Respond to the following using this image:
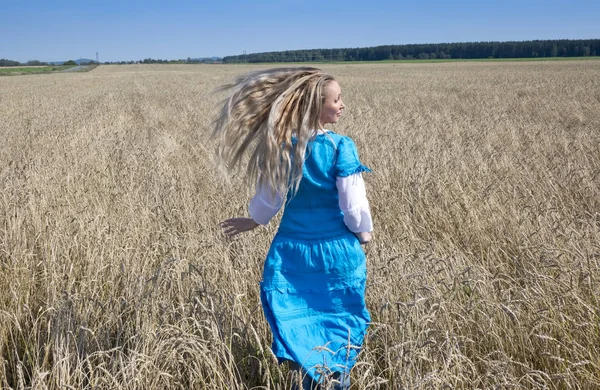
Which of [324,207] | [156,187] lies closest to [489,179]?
[156,187]

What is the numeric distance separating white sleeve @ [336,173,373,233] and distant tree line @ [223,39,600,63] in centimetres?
11614

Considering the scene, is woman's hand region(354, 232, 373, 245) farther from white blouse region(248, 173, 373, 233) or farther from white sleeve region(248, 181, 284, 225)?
white sleeve region(248, 181, 284, 225)

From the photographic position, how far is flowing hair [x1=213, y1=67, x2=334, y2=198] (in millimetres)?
1984

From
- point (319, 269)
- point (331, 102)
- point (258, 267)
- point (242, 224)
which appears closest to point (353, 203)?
point (319, 269)

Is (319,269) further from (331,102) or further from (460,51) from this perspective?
(460,51)

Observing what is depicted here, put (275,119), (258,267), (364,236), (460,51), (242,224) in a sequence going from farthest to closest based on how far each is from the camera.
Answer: (460,51), (258,267), (242,224), (364,236), (275,119)

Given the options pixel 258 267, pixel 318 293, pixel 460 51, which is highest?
pixel 460 51

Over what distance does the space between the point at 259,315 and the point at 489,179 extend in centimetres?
332

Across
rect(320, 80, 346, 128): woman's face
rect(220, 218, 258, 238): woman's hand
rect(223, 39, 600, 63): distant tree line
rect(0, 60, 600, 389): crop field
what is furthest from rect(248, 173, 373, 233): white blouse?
rect(223, 39, 600, 63): distant tree line

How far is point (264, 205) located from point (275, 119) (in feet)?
1.18

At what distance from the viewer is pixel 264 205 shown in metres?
2.15

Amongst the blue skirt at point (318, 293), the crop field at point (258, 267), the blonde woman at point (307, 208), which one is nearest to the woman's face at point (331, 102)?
the blonde woman at point (307, 208)

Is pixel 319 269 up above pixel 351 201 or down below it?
below

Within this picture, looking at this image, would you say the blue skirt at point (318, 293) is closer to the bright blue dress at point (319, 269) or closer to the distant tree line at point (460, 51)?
the bright blue dress at point (319, 269)
